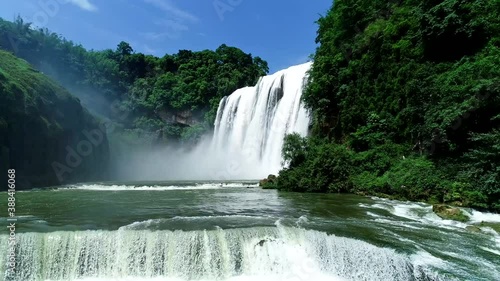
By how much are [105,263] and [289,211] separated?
222 inches

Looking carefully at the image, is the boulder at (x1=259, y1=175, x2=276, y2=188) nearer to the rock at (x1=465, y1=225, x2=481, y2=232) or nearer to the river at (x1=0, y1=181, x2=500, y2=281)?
the river at (x1=0, y1=181, x2=500, y2=281)

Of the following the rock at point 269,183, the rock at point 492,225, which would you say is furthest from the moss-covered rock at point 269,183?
the rock at point 492,225

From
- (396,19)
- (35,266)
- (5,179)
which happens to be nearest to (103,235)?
(35,266)

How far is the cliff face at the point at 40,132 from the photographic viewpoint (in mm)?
21016

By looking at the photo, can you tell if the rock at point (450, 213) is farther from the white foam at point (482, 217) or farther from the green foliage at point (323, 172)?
the green foliage at point (323, 172)

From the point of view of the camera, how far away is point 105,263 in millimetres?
7555

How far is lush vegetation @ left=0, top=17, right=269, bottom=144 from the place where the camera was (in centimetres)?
4481

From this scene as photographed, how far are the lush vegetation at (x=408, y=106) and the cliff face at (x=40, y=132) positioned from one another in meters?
17.0

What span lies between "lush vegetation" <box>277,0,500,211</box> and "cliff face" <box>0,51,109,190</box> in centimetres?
1699

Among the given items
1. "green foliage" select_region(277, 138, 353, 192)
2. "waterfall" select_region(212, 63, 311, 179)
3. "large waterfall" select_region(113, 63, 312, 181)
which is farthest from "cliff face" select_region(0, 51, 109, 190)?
"green foliage" select_region(277, 138, 353, 192)

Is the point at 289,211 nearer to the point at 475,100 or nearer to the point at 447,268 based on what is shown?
the point at 447,268

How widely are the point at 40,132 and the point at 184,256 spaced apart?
2136 cm

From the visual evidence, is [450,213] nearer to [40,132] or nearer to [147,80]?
[40,132]

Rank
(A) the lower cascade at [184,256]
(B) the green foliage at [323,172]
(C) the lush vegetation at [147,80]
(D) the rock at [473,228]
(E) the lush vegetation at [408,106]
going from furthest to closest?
(C) the lush vegetation at [147,80]
(B) the green foliage at [323,172]
(E) the lush vegetation at [408,106]
(D) the rock at [473,228]
(A) the lower cascade at [184,256]
